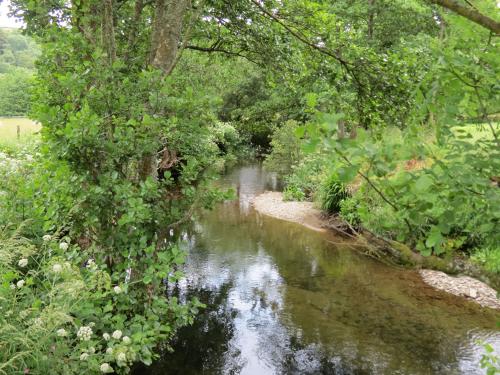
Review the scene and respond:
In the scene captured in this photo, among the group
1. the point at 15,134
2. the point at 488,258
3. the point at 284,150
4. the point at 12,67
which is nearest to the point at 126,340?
the point at 488,258

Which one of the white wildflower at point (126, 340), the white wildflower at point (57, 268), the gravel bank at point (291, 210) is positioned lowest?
the gravel bank at point (291, 210)

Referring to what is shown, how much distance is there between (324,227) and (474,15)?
1114 cm

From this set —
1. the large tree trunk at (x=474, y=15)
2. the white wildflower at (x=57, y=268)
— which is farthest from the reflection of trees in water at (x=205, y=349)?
the large tree trunk at (x=474, y=15)

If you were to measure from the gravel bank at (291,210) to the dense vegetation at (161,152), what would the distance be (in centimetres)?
691

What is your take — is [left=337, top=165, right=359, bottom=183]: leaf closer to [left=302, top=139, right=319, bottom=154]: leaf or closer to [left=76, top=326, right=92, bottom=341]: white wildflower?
[left=302, top=139, right=319, bottom=154]: leaf

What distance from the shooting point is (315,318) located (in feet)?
22.1

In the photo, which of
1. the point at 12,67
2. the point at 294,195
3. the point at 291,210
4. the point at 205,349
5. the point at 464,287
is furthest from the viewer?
the point at 12,67

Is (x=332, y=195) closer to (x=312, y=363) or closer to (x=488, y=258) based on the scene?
(x=488, y=258)

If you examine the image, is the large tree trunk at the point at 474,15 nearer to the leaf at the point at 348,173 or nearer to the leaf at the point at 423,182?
the leaf at the point at 423,182

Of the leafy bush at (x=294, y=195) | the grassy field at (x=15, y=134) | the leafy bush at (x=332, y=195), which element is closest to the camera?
the grassy field at (x=15, y=134)

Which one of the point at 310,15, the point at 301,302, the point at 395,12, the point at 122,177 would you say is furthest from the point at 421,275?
the point at 395,12

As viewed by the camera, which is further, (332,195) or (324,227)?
(332,195)

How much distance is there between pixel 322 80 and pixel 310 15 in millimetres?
849

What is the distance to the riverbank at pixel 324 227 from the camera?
7.64 metres
